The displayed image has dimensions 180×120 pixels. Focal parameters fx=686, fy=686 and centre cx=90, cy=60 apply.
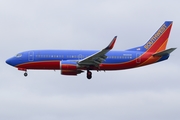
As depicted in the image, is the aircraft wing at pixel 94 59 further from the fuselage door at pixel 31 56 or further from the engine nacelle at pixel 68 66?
the fuselage door at pixel 31 56

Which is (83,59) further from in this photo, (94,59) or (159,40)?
(159,40)

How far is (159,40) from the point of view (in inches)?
3433

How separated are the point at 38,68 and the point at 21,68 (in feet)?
8.00

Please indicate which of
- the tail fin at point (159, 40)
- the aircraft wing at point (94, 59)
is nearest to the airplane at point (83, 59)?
the aircraft wing at point (94, 59)

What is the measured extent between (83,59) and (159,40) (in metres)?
11.7

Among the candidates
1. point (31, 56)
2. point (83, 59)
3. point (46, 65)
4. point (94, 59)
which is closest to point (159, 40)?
point (94, 59)

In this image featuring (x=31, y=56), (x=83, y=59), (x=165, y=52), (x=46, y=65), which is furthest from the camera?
(x=165, y=52)

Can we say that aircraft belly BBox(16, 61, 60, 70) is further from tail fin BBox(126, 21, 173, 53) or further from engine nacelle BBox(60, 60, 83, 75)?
tail fin BBox(126, 21, 173, 53)

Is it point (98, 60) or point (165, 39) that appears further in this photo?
point (165, 39)

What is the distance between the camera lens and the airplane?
81438mm

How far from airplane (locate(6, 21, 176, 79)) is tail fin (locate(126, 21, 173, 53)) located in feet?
1.04

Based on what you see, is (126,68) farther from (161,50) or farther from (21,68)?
(21,68)

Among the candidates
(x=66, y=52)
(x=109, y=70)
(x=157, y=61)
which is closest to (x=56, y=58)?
(x=66, y=52)

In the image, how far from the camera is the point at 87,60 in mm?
80875
